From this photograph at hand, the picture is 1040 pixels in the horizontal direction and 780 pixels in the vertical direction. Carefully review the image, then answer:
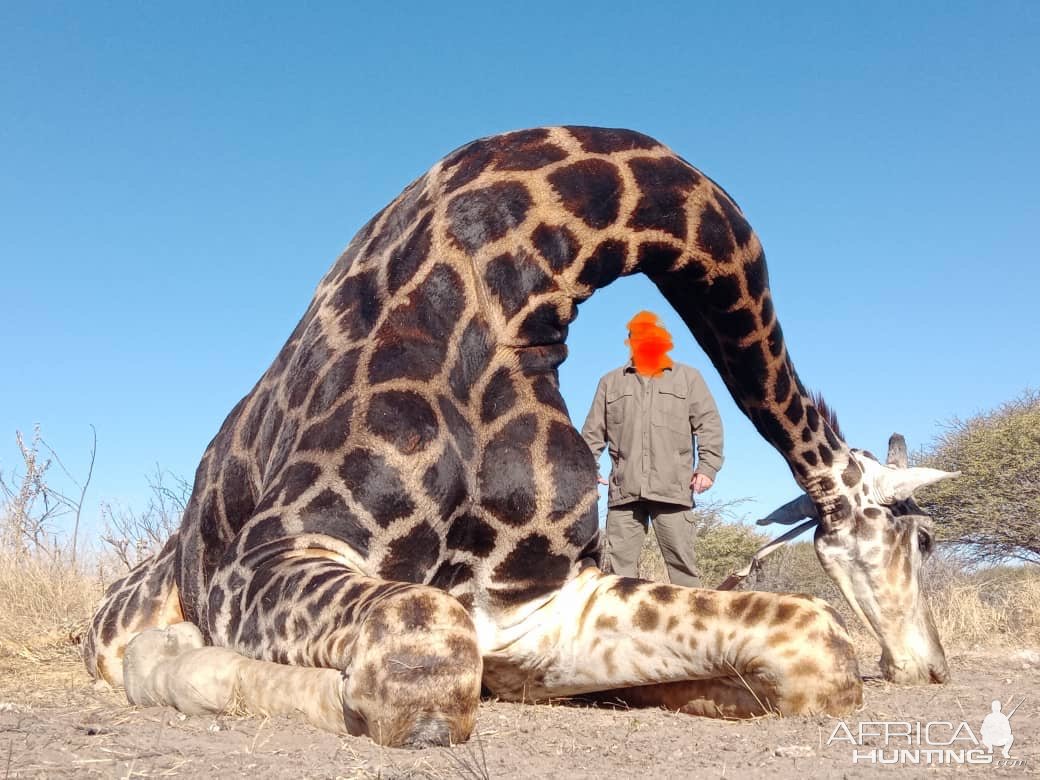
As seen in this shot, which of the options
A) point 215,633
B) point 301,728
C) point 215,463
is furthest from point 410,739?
point 215,463

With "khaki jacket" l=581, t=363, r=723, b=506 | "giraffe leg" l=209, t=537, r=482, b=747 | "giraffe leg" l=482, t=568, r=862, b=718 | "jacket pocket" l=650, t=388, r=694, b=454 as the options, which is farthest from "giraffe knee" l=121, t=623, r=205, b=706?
"jacket pocket" l=650, t=388, r=694, b=454

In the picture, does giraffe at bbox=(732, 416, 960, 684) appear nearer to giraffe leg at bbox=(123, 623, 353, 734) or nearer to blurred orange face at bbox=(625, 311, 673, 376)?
giraffe leg at bbox=(123, 623, 353, 734)

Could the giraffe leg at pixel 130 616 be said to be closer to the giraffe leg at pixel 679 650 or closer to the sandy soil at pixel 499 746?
the sandy soil at pixel 499 746

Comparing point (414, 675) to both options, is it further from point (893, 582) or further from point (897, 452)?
point (897, 452)

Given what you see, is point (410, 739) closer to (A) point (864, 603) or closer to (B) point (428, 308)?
(B) point (428, 308)

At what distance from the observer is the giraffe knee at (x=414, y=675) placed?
2463 mm

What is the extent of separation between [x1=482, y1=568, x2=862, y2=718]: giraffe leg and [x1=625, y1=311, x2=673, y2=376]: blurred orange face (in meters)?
4.26

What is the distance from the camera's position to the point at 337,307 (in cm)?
369

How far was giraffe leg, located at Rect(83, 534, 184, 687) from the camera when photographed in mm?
4672

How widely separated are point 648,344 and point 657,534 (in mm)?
1408

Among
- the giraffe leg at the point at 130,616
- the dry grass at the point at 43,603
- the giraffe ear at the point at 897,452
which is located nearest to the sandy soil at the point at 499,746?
the giraffe leg at the point at 130,616

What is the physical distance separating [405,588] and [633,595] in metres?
1.10

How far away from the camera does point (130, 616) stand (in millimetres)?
4746

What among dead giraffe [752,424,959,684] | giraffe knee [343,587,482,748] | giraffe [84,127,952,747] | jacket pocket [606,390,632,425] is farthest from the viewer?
jacket pocket [606,390,632,425]
